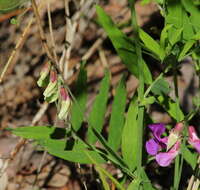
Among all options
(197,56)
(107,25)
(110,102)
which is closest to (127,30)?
(110,102)

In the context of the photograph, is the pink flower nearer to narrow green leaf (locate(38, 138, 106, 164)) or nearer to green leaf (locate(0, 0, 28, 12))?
narrow green leaf (locate(38, 138, 106, 164))

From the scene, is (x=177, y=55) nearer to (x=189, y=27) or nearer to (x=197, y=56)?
(x=189, y=27)

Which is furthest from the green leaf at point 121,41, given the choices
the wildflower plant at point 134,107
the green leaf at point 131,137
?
the green leaf at point 131,137

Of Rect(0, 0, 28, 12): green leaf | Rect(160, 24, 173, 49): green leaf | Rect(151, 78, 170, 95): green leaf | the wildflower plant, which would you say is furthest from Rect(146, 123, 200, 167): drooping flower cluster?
Rect(0, 0, 28, 12): green leaf

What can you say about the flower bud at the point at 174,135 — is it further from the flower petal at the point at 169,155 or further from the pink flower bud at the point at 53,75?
the pink flower bud at the point at 53,75

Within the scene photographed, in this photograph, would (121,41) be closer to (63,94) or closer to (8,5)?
(63,94)

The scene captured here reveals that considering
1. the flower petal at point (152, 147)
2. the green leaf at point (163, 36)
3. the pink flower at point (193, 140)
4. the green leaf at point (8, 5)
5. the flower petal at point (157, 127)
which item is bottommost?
the pink flower at point (193, 140)
